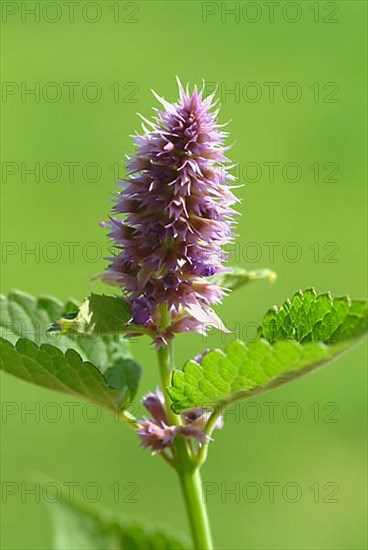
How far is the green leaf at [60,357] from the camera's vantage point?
1307mm

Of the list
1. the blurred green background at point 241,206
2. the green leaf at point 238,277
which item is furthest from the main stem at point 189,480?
the blurred green background at point 241,206

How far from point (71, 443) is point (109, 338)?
4.24 meters

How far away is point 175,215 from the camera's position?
123 centimetres

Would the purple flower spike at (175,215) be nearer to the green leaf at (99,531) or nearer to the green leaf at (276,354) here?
the green leaf at (276,354)

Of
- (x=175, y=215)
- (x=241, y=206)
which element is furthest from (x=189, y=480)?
(x=241, y=206)

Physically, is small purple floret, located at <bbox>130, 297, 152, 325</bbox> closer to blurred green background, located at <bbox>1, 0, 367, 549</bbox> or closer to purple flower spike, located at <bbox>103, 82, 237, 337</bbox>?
purple flower spike, located at <bbox>103, 82, 237, 337</bbox>

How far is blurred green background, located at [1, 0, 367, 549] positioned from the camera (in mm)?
5305

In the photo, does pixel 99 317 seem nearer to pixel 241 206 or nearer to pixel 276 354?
pixel 276 354

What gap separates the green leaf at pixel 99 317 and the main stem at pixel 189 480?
0.21 feet

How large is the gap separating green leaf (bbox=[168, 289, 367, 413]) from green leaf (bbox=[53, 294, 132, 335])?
0.11m

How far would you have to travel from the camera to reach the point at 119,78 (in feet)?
33.2

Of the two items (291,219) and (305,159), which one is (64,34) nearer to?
(305,159)

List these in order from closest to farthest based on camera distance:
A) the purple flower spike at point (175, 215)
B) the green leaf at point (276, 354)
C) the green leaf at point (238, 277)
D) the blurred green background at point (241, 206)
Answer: the green leaf at point (276, 354) → the purple flower spike at point (175, 215) → the green leaf at point (238, 277) → the blurred green background at point (241, 206)

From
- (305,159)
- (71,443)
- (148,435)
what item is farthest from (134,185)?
(305,159)
